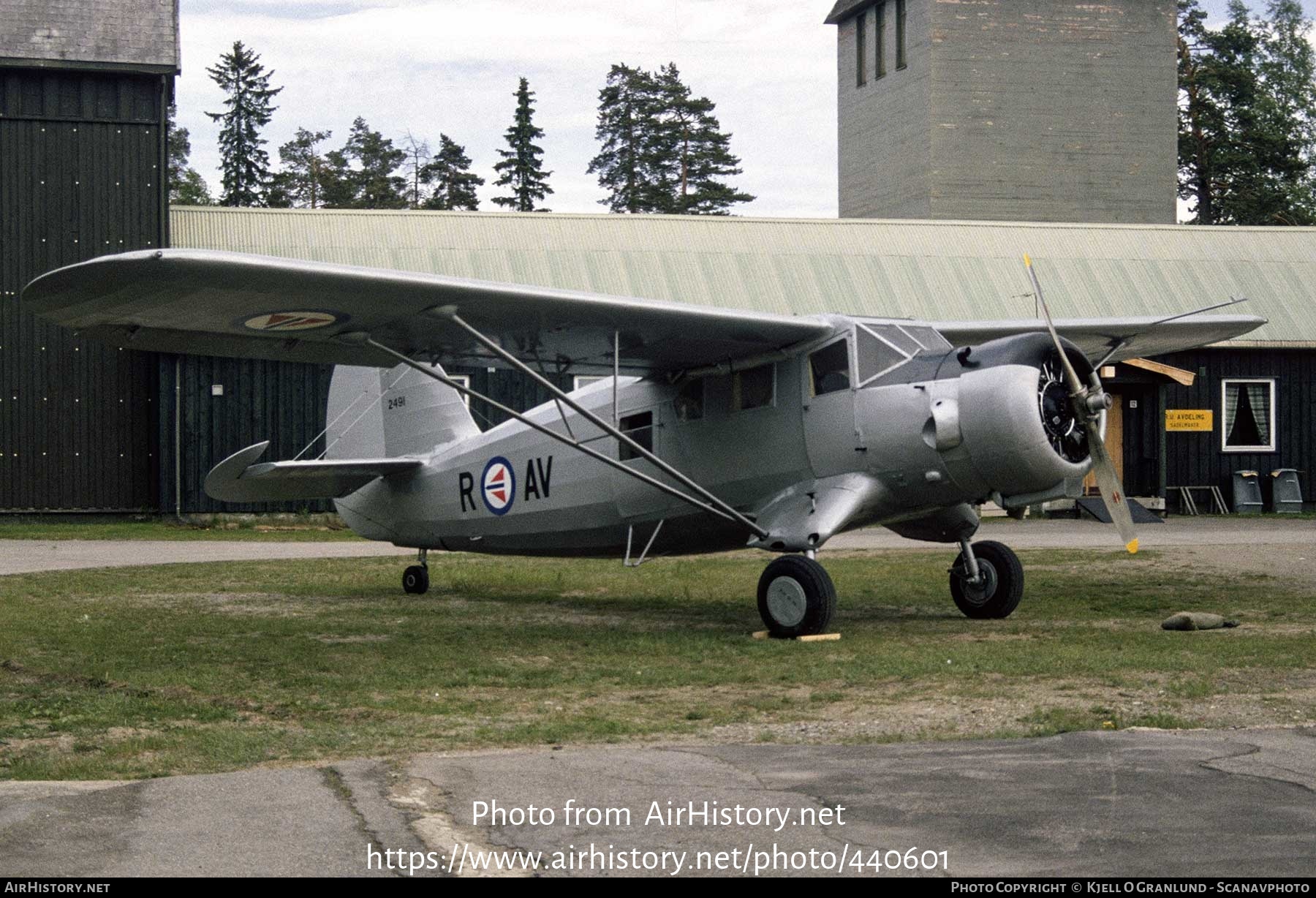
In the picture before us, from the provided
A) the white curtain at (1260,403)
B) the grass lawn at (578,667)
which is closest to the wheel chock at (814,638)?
the grass lawn at (578,667)

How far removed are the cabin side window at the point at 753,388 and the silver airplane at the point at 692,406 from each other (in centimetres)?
2

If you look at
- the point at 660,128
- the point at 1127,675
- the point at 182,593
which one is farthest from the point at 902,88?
the point at 1127,675

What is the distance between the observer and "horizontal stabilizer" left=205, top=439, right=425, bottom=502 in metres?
14.1

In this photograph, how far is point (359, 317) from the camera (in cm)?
1099

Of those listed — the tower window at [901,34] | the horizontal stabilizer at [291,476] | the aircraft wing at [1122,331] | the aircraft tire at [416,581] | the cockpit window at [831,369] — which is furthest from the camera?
the tower window at [901,34]

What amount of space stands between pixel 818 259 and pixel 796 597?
22.6 metres

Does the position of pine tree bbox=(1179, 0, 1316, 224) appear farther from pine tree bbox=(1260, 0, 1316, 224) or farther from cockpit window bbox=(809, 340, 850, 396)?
cockpit window bbox=(809, 340, 850, 396)

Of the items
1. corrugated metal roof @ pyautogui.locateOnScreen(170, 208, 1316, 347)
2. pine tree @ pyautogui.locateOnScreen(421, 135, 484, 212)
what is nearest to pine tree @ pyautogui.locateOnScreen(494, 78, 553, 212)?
pine tree @ pyautogui.locateOnScreen(421, 135, 484, 212)

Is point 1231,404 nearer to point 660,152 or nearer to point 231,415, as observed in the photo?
point 231,415

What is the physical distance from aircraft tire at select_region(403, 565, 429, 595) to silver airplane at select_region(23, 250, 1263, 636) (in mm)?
815

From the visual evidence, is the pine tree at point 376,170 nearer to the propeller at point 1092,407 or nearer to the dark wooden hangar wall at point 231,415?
the dark wooden hangar wall at point 231,415

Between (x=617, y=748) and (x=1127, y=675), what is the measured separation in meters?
3.84

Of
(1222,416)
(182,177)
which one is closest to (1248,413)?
(1222,416)

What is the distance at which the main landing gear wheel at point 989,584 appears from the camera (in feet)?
41.3
